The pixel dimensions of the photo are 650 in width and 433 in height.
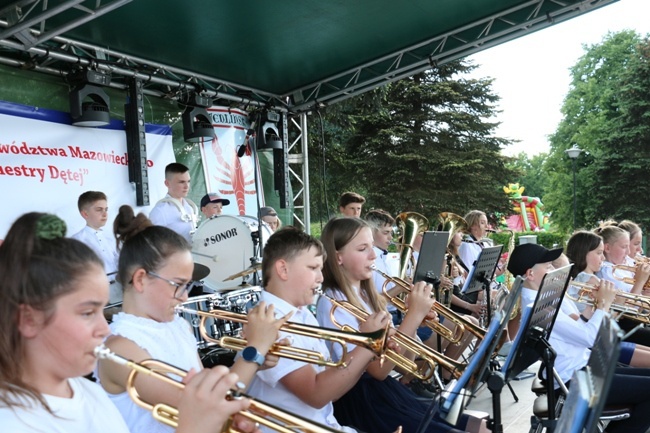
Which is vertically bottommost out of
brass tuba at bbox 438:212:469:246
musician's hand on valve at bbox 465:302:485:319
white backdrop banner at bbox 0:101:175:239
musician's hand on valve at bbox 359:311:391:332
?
musician's hand on valve at bbox 465:302:485:319

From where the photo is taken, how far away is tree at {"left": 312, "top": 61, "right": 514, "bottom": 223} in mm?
22062

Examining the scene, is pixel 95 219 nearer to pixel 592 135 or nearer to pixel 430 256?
pixel 430 256

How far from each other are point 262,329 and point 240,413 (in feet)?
2.22

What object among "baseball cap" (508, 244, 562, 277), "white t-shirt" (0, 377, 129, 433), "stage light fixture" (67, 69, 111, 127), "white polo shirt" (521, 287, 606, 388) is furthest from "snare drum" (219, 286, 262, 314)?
"white t-shirt" (0, 377, 129, 433)

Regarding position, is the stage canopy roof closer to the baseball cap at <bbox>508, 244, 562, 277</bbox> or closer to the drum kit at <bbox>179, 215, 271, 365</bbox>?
the drum kit at <bbox>179, 215, 271, 365</bbox>

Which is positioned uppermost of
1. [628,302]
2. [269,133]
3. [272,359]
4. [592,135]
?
[592,135]

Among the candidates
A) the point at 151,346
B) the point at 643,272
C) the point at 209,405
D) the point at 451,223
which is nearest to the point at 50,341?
the point at 209,405

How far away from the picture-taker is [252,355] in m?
2.29

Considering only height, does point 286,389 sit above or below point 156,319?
below

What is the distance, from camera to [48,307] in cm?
156

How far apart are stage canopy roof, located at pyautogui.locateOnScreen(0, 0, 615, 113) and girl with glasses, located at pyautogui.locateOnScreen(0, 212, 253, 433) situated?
4391 millimetres

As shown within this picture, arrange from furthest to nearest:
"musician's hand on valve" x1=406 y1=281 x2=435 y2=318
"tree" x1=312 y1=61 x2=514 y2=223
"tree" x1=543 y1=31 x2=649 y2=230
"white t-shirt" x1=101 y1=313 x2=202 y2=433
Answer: "tree" x1=543 y1=31 x2=649 y2=230 < "tree" x1=312 y1=61 x2=514 y2=223 < "musician's hand on valve" x1=406 y1=281 x2=435 y2=318 < "white t-shirt" x1=101 y1=313 x2=202 y2=433

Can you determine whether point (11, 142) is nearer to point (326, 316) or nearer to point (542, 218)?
point (326, 316)

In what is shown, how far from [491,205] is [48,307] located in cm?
2230
